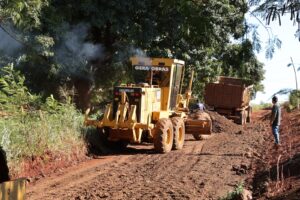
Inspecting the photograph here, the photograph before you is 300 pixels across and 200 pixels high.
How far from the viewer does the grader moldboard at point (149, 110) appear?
13906 millimetres

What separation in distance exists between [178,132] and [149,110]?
1.33 metres

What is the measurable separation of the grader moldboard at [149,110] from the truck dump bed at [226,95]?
790 centimetres

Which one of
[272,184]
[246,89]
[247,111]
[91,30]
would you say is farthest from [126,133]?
[247,111]

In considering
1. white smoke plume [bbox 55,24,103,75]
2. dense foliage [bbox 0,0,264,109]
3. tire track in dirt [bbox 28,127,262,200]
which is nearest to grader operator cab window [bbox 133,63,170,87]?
dense foliage [bbox 0,0,264,109]

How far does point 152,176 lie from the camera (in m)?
10.7

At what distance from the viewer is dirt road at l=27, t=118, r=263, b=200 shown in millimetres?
9016

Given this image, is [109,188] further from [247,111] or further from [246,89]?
[247,111]

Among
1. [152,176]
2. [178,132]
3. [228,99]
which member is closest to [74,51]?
[178,132]

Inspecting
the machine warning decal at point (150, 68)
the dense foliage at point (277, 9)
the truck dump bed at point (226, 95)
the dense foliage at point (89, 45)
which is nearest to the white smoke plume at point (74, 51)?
the dense foliage at point (89, 45)

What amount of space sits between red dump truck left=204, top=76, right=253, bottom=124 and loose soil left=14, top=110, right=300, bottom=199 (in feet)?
27.9

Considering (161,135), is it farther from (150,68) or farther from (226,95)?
(226,95)

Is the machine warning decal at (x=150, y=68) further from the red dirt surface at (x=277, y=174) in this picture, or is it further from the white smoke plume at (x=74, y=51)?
the white smoke plume at (x=74, y=51)

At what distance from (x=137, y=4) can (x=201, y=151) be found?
23.2 ft

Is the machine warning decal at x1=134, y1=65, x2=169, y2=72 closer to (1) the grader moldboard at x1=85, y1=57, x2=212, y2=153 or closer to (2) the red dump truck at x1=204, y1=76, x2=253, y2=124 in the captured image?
(1) the grader moldboard at x1=85, y1=57, x2=212, y2=153
